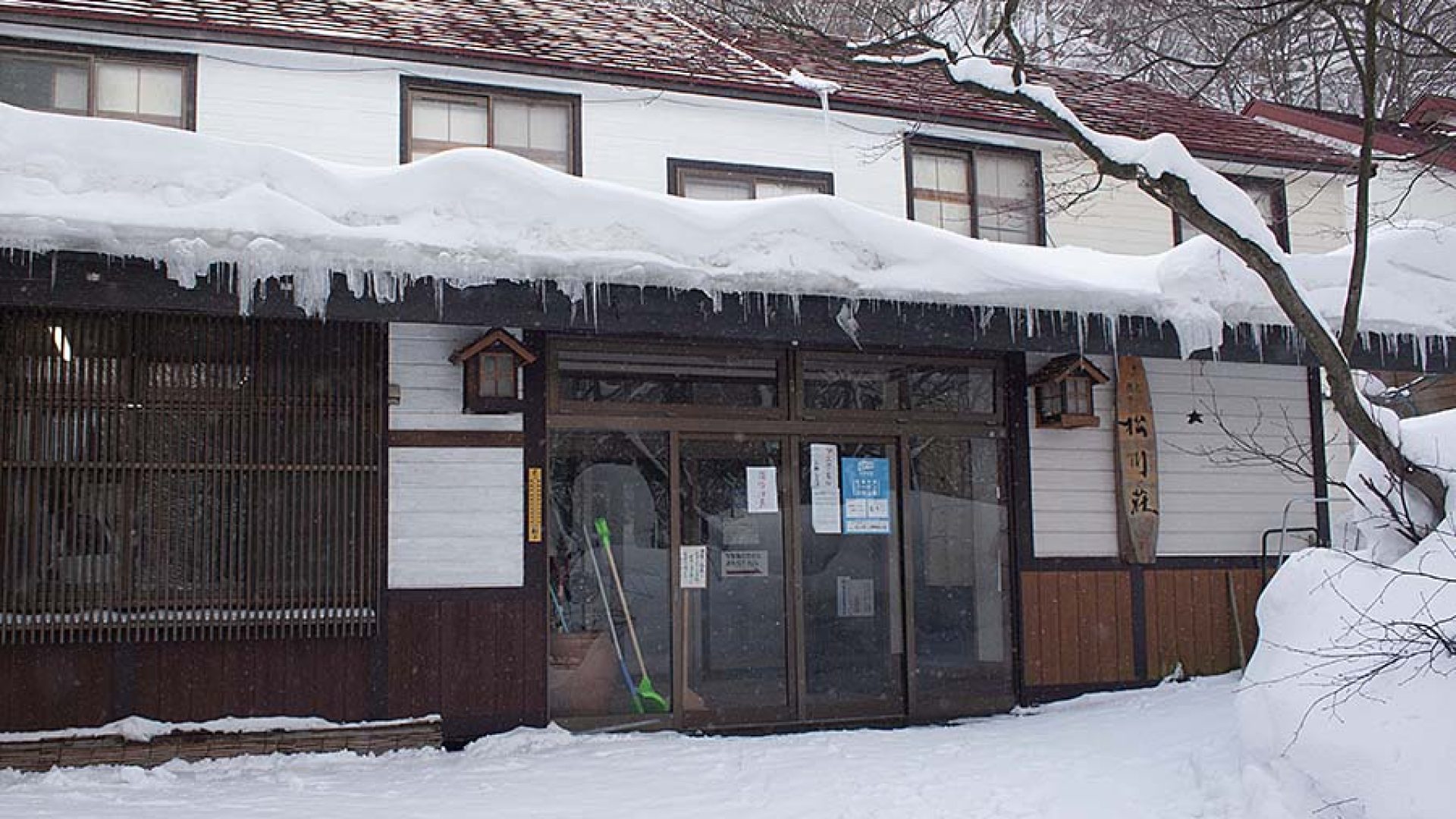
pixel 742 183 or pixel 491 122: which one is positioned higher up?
pixel 491 122

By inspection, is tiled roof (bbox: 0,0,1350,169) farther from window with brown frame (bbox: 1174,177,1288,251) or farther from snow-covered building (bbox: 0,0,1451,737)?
window with brown frame (bbox: 1174,177,1288,251)

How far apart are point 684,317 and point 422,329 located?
179cm

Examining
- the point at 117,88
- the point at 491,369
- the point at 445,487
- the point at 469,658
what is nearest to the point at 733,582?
the point at 469,658

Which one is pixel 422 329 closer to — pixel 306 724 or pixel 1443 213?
pixel 306 724

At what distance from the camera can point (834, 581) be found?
8.65 meters

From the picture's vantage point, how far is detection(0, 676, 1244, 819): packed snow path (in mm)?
5816

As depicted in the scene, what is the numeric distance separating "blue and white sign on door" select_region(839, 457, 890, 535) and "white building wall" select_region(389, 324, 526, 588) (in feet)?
7.40

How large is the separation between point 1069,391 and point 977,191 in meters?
1.98

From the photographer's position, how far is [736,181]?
9336 millimetres

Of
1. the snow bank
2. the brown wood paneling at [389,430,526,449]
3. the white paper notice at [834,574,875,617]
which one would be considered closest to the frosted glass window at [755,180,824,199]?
the brown wood paneling at [389,430,526,449]

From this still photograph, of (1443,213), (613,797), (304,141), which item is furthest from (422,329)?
(1443,213)

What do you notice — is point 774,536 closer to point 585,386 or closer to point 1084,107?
point 585,386

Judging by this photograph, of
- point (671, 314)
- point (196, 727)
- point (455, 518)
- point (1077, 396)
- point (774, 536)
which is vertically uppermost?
point (671, 314)

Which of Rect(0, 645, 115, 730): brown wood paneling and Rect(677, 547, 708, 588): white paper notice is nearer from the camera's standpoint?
Rect(0, 645, 115, 730): brown wood paneling
